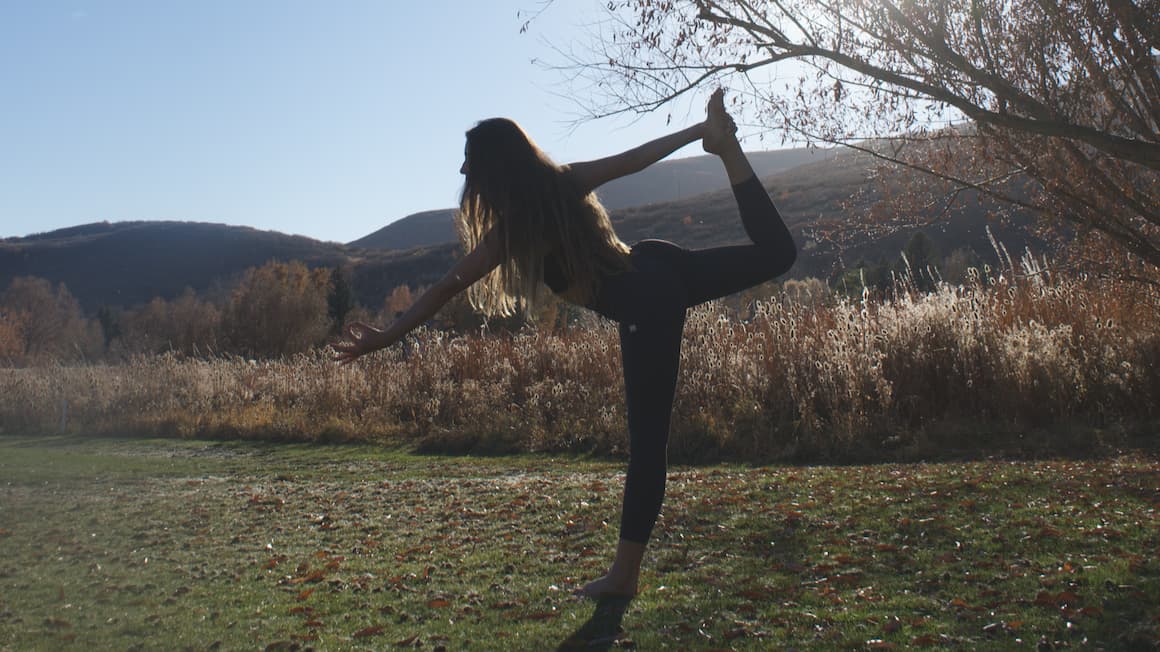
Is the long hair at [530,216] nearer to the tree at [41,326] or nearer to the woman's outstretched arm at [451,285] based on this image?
the woman's outstretched arm at [451,285]

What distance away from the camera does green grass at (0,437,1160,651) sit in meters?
3.32

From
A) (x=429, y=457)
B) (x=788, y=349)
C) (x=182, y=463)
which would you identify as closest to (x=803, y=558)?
(x=788, y=349)

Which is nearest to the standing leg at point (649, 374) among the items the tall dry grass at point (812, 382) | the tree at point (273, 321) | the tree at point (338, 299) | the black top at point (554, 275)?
the black top at point (554, 275)

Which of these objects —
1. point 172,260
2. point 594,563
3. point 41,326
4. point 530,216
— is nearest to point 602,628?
point 594,563

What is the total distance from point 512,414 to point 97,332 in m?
58.9

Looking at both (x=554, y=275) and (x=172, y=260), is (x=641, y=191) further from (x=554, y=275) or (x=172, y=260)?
(x=554, y=275)

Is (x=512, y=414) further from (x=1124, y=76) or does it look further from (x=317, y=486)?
(x=1124, y=76)

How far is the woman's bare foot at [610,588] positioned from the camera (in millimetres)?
3613

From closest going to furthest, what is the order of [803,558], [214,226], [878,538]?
Result: [803,558], [878,538], [214,226]

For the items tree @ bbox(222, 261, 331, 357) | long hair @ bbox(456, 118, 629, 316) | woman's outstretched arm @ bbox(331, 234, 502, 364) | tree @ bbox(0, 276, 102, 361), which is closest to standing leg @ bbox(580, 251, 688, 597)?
long hair @ bbox(456, 118, 629, 316)

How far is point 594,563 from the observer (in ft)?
14.4

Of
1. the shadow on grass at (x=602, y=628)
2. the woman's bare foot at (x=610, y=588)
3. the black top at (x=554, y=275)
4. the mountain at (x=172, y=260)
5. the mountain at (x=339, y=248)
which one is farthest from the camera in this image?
the mountain at (x=172, y=260)

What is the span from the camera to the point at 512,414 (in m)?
12.2

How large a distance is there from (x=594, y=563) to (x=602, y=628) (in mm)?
1069
